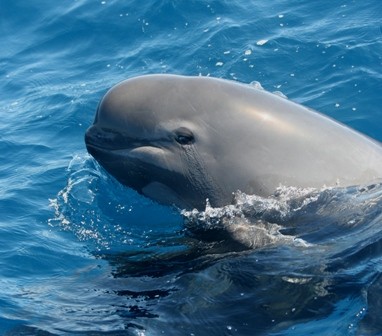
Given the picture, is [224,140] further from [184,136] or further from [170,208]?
[170,208]

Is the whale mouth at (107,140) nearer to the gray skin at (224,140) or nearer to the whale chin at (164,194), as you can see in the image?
the gray skin at (224,140)

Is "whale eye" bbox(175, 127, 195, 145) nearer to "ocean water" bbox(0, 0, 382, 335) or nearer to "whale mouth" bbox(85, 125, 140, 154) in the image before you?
"whale mouth" bbox(85, 125, 140, 154)

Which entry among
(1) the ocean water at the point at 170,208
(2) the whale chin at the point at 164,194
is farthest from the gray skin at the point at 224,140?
(1) the ocean water at the point at 170,208

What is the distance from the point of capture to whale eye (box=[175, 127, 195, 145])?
9836mm

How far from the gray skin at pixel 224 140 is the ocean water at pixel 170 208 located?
0.27 meters

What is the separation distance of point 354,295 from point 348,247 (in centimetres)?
70

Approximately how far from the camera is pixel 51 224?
12.7m

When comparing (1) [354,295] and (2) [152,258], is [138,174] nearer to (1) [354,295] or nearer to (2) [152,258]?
(2) [152,258]

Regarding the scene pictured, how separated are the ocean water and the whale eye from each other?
91 cm

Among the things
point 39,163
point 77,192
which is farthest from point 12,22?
point 77,192

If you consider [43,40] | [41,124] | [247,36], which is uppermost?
[43,40]

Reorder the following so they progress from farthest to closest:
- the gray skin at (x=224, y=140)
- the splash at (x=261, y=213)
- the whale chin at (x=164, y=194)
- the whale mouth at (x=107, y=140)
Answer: the whale chin at (x=164, y=194) → the whale mouth at (x=107, y=140) → the gray skin at (x=224, y=140) → the splash at (x=261, y=213)

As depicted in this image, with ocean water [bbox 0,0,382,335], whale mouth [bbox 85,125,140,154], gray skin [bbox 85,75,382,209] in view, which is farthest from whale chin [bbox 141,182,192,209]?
whale mouth [bbox 85,125,140,154]

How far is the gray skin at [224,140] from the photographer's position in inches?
384
